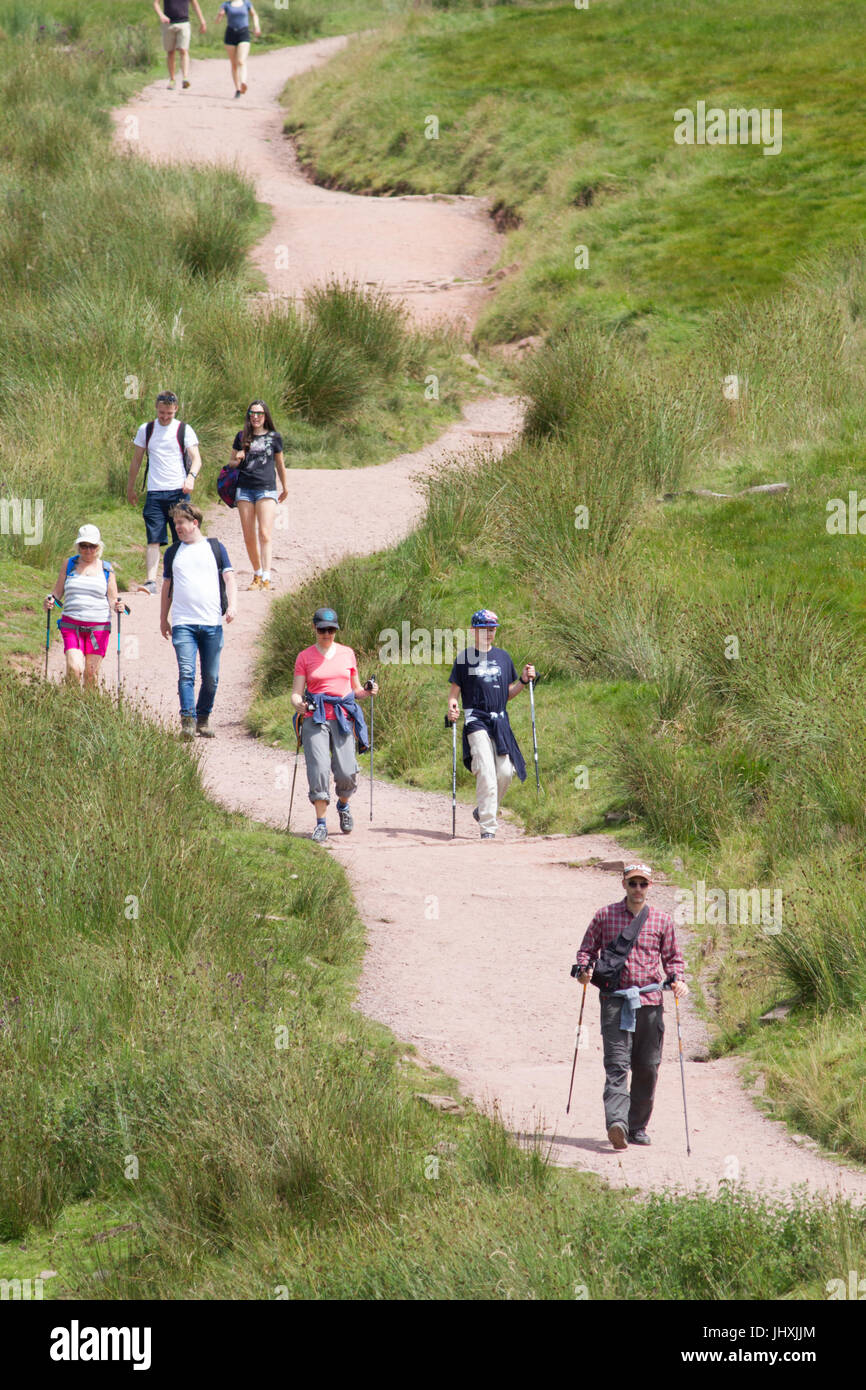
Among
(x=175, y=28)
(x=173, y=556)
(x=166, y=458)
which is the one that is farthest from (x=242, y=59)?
(x=173, y=556)

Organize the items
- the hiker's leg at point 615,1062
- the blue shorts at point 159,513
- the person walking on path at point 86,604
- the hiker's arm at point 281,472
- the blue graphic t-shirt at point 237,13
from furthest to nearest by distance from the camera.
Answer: the blue graphic t-shirt at point 237,13, the blue shorts at point 159,513, the hiker's arm at point 281,472, the person walking on path at point 86,604, the hiker's leg at point 615,1062

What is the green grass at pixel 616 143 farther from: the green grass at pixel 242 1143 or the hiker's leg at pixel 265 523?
the green grass at pixel 242 1143

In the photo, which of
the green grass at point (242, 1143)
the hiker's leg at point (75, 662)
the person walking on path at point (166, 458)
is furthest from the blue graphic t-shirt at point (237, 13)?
the green grass at point (242, 1143)

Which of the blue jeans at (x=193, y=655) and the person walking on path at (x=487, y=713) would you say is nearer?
the person walking on path at (x=487, y=713)

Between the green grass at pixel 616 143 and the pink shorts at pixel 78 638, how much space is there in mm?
12010

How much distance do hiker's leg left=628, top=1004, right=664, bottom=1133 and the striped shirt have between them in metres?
0.09

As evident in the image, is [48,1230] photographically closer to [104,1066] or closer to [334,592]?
[104,1066]

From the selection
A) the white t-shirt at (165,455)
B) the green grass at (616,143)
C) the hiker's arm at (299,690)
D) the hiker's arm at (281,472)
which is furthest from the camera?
the green grass at (616,143)

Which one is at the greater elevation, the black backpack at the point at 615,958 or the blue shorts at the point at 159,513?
the blue shorts at the point at 159,513

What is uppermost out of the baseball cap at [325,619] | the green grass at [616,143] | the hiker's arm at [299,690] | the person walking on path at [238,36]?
the person walking on path at [238,36]

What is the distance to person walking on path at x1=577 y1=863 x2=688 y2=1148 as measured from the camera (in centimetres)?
799

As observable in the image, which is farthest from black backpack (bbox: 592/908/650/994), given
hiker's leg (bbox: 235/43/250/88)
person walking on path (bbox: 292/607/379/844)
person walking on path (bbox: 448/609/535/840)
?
hiker's leg (bbox: 235/43/250/88)

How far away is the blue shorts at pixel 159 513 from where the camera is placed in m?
16.1

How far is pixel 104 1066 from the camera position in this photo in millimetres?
7812
